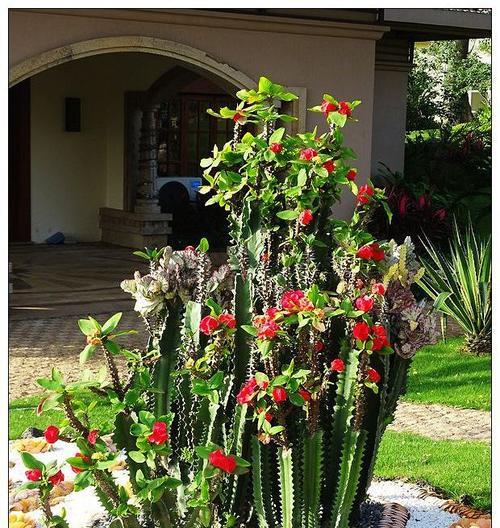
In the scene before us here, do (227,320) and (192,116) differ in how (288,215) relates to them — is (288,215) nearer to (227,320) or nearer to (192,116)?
(227,320)

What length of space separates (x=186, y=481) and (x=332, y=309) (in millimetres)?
818

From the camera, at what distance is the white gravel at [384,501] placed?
416cm

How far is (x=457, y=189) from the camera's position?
15.7 metres

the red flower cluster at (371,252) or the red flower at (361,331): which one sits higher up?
the red flower cluster at (371,252)

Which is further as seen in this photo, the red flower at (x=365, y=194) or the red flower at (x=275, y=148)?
the red flower at (x=365, y=194)

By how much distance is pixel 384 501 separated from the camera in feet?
14.6

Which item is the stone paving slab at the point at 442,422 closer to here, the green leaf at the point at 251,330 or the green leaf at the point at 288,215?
the green leaf at the point at 288,215

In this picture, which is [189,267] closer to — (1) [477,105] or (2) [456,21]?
(2) [456,21]

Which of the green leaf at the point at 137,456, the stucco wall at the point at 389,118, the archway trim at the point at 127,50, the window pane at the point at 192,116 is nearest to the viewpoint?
the green leaf at the point at 137,456

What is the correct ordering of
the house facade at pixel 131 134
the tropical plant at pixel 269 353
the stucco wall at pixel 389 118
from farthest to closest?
1. the stucco wall at pixel 389 118
2. the house facade at pixel 131 134
3. the tropical plant at pixel 269 353

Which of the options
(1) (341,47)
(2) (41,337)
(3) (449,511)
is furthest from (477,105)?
(3) (449,511)

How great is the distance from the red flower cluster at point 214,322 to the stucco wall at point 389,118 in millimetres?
11891

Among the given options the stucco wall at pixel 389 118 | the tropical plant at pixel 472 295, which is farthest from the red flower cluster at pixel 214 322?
the stucco wall at pixel 389 118

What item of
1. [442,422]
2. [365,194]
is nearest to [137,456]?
[365,194]
